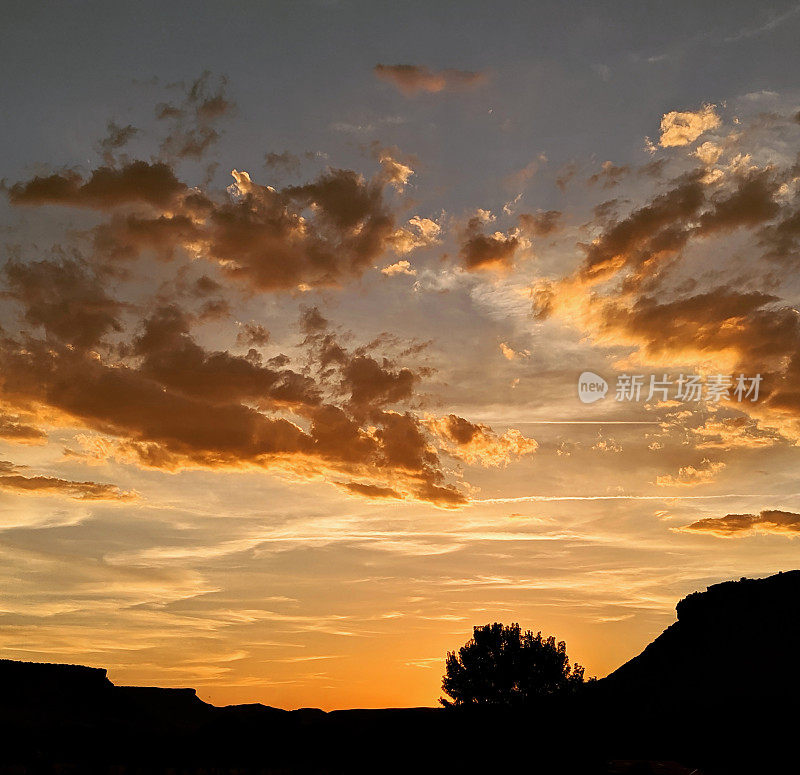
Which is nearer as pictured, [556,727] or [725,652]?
[556,727]

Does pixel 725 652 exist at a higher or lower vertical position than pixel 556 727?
higher

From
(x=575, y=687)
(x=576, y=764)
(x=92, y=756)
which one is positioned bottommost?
(x=92, y=756)

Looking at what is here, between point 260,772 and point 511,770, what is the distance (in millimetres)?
11986

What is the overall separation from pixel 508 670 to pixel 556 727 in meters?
25.8

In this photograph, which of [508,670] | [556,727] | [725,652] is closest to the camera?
[556,727]

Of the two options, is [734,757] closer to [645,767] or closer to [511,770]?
[511,770]

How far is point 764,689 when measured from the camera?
53.9 metres

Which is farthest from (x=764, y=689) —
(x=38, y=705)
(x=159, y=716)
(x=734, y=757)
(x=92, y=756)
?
(x=38, y=705)

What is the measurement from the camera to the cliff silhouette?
42.9 m

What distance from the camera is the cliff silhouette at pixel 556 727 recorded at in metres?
42.9

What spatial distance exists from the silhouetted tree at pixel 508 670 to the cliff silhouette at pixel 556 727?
27.9 feet

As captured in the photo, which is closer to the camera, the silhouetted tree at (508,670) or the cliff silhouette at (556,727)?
the cliff silhouette at (556,727)

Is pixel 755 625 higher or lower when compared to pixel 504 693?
higher

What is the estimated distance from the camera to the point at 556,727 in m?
47.5
